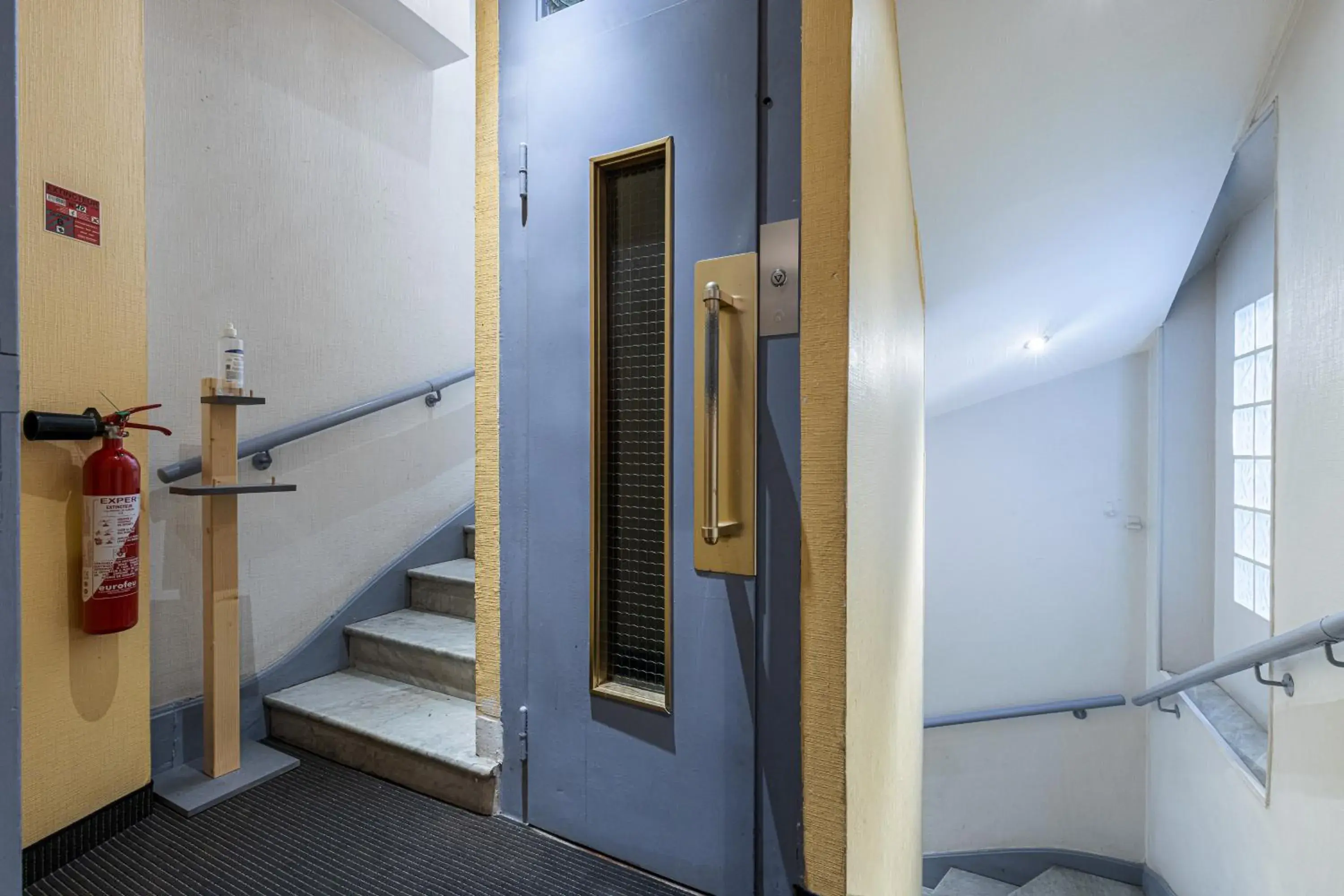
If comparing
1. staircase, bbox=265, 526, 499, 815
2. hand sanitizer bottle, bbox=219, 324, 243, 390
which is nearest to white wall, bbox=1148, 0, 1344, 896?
staircase, bbox=265, 526, 499, 815

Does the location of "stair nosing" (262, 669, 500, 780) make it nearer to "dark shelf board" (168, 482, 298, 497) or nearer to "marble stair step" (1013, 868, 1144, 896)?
"dark shelf board" (168, 482, 298, 497)

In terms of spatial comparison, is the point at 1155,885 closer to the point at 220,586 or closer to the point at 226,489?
the point at 220,586

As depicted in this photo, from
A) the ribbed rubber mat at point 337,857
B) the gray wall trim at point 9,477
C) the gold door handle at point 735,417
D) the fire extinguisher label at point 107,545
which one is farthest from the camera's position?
the fire extinguisher label at point 107,545

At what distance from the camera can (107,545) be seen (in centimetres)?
152

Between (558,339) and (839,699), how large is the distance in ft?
3.32

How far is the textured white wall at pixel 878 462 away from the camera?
1216mm

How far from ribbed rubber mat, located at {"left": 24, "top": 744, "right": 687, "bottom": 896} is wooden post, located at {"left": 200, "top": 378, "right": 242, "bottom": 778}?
0.18 m

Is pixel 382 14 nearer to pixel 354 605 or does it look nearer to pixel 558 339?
pixel 558 339

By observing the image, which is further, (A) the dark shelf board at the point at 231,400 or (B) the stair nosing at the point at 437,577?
(B) the stair nosing at the point at 437,577

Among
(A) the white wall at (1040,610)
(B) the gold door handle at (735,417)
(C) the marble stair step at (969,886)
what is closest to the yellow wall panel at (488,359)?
(B) the gold door handle at (735,417)

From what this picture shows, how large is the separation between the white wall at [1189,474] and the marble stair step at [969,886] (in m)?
2.15

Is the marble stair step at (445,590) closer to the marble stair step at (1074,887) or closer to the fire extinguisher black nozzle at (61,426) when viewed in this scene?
the fire extinguisher black nozzle at (61,426)

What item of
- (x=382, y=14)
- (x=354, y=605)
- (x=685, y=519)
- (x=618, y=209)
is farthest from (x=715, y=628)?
(x=382, y=14)

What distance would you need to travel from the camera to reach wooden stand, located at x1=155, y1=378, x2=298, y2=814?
70.1 inches
